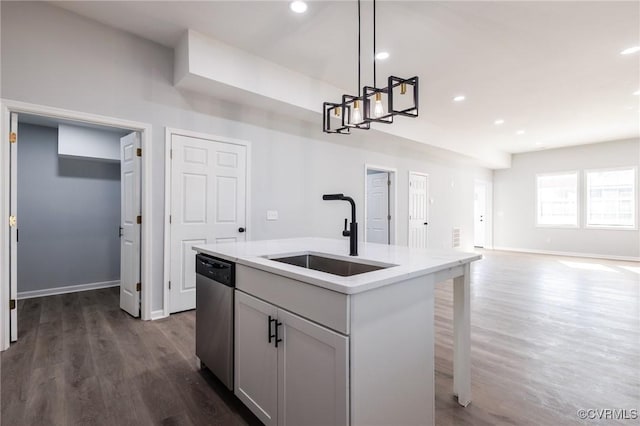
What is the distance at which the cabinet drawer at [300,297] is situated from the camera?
114 cm

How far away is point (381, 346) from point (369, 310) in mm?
175

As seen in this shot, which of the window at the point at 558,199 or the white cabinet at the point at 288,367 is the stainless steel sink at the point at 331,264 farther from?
the window at the point at 558,199

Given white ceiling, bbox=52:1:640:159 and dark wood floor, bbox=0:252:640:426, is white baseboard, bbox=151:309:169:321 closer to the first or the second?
dark wood floor, bbox=0:252:640:426

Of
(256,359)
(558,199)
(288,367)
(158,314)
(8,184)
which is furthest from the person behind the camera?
(558,199)

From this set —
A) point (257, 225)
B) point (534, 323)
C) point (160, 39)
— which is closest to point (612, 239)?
point (534, 323)

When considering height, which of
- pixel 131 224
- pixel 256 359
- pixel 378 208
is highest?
pixel 378 208

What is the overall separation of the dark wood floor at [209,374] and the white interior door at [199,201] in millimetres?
481

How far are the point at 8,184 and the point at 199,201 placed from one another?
1.58 meters

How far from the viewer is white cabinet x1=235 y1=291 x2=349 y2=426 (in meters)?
1.16

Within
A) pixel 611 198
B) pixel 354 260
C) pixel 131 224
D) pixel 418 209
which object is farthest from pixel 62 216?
pixel 611 198

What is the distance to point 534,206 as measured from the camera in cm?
872

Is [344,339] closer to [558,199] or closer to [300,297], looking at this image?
[300,297]

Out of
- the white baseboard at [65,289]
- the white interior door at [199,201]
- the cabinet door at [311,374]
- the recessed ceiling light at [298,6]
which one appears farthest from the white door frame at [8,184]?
the cabinet door at [311,374]

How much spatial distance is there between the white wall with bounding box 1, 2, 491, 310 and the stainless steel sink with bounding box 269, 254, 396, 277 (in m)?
2.00
